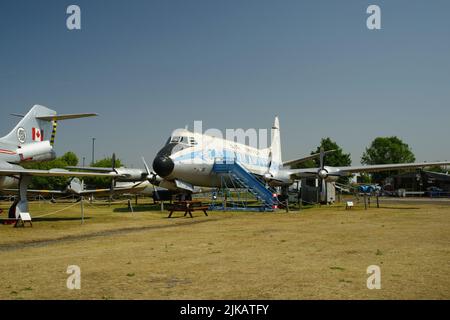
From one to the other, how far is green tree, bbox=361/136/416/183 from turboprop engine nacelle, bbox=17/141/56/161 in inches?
3960

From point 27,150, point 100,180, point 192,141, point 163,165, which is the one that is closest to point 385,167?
point 192,141

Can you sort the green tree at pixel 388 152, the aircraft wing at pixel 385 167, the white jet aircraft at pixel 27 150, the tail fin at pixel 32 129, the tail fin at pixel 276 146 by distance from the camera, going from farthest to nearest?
the green tree at pixel 388 152, the tail fin at pixel 276 146, the aircraft wing at pixel 385 167, the tail fin at pixel 32 129, the white jet aircraft at pixel 27 150

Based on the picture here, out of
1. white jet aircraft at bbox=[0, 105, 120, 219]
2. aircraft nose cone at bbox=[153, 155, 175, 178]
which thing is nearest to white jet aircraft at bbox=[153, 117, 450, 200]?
aircraft nose cone at bbox=[153, 155, 175, 178]

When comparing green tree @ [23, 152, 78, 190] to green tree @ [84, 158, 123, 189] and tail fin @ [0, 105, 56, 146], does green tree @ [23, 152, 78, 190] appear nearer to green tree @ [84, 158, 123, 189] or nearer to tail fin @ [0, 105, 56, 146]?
green tree @ [84, 158, 123, 189]

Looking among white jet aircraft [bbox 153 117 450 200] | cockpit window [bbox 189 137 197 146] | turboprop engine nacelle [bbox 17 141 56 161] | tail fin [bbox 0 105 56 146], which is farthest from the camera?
cockpit window [bbox 189 137 197 146]

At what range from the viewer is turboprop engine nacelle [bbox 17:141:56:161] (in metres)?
22.3

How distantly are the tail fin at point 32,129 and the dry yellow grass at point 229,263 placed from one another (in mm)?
8721

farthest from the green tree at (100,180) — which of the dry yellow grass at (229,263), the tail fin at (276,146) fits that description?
the dry yellow grass at (229,263)

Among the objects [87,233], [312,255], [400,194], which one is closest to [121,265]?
[312,255]

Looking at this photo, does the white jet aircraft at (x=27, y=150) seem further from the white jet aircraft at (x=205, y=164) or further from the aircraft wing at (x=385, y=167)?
the aircraft wing at (x=385, y=167)

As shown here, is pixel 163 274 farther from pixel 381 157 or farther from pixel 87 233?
pixel 381 157

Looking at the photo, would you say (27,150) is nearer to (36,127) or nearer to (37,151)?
(37,151)

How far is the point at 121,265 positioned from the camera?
8742 mm

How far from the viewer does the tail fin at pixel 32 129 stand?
72.5ft
